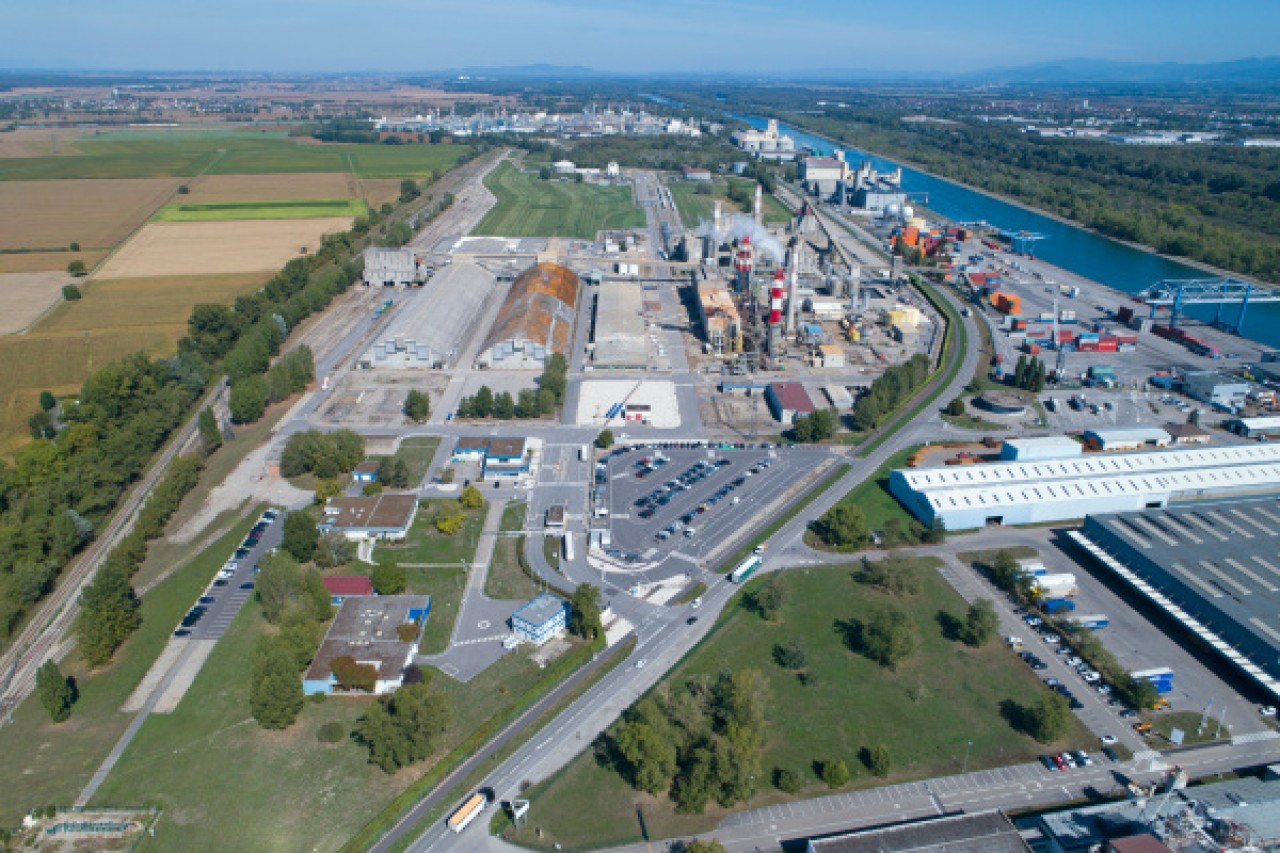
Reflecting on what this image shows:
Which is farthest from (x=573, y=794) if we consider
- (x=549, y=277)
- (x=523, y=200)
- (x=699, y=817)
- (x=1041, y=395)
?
(x=523, y=200)

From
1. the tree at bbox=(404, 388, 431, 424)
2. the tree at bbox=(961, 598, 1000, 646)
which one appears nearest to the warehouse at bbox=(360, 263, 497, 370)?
the tree at bbox=(404, 388, 431, 424)

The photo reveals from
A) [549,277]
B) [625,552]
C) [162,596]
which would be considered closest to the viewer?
[162,596]

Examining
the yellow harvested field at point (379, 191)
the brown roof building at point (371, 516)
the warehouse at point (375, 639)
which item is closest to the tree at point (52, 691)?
the warehouse at point (375, 639)

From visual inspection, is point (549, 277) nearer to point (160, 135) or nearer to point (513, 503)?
point (513, 503)

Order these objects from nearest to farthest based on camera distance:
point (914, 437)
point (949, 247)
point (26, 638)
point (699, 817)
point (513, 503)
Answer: point (699, 817)
point (26, 638)
point (513, 503)
point (914, 437)
point (949, 247)

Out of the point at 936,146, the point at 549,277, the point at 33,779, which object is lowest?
the point at 33,779

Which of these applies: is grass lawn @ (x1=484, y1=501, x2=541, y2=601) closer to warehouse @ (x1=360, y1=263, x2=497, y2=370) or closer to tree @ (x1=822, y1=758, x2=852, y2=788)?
tree @ (x1=822, y1=758, x2=852, y2=788)
